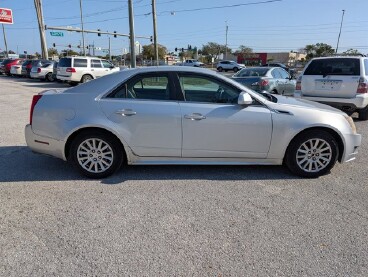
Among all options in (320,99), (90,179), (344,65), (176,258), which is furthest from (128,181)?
(344,65)

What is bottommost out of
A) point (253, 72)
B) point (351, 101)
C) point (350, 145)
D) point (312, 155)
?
point (312, 155)

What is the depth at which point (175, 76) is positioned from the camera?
14.1 ft

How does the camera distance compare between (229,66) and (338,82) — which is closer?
(338,82)

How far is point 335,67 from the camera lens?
7770 millimetres

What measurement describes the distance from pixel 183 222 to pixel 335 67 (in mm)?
6471

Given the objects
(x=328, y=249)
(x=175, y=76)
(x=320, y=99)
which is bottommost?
(x=328, y=249)

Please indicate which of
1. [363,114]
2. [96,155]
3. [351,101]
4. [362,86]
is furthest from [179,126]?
[363,114]

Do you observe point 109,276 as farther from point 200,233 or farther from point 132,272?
point 200,233

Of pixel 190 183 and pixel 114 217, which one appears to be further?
pixel 190 183

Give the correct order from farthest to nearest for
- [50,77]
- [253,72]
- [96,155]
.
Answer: [50,77], [253,72], [96,155]

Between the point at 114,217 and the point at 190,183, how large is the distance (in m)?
1.21

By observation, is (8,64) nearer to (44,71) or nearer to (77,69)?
(44,71)

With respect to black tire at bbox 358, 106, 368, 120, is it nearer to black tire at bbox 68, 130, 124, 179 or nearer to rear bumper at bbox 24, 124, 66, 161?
black tire at bbox 68, 130, 124, 179

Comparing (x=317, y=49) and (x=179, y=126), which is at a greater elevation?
(x=317, y=49)
